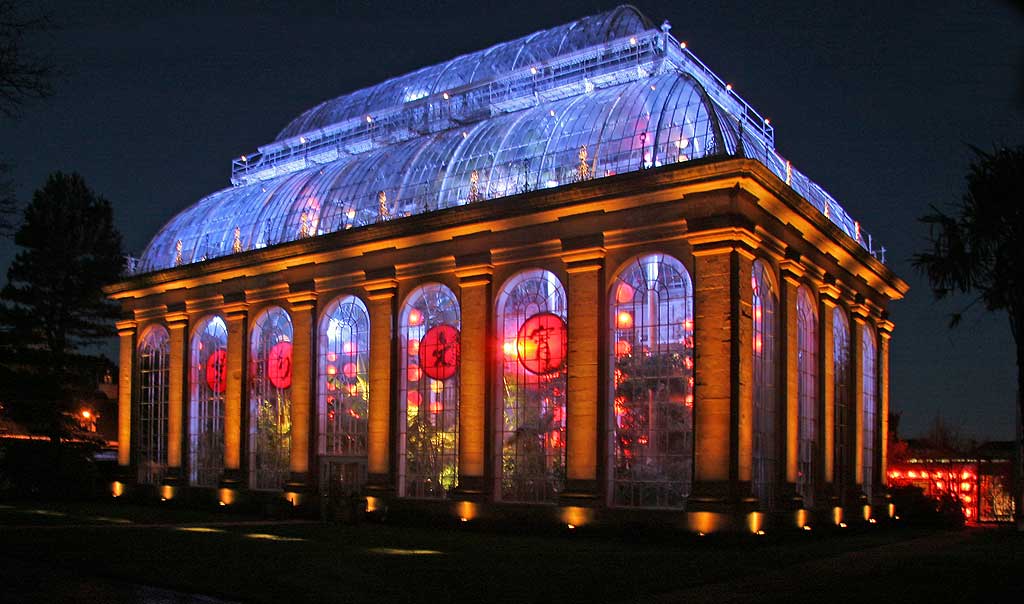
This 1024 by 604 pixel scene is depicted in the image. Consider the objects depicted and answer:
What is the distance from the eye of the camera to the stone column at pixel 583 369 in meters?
31.7

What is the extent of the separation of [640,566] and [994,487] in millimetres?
47039

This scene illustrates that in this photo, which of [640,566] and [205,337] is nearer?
[640,566]

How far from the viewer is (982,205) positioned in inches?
1214

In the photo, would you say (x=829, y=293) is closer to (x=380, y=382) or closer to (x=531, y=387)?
(x=531, y=387)

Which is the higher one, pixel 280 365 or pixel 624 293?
pixel 624 293

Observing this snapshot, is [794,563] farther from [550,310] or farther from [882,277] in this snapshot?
[882,277]

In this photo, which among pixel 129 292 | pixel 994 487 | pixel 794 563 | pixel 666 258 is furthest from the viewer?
pixel 994 487

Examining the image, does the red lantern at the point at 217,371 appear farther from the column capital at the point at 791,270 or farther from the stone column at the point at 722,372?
the column capital at the point at 791,270

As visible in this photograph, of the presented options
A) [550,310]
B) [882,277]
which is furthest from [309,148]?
[882,277]

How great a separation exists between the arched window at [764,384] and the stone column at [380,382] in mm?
13659

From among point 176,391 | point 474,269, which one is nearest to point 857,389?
point 474,269

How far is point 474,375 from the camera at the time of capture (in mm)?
35000

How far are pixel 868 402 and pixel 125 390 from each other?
117 ft

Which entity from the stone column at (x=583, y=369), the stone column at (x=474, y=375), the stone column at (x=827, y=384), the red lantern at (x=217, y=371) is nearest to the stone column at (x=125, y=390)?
the red lantern at (x=217, y=371)
